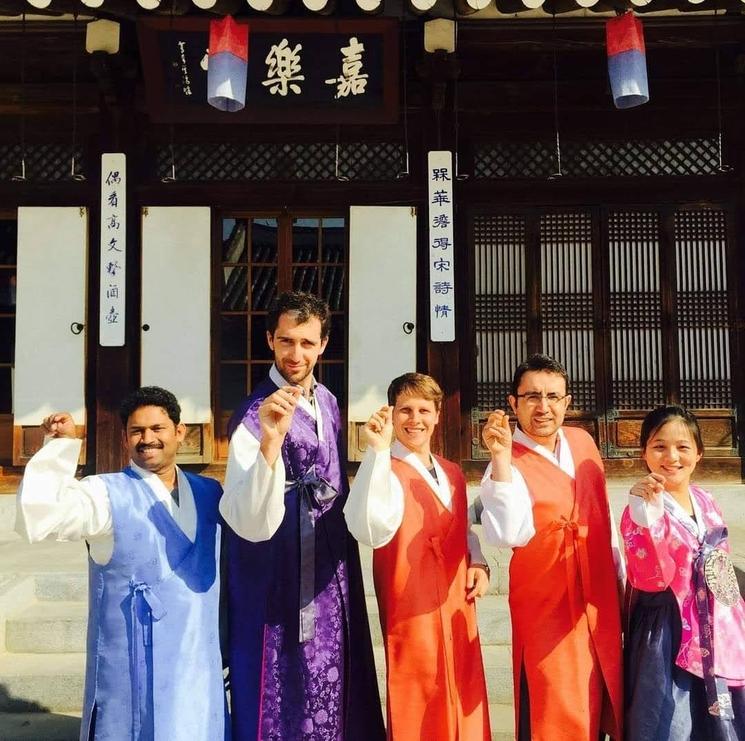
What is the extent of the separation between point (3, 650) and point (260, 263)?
141 inches

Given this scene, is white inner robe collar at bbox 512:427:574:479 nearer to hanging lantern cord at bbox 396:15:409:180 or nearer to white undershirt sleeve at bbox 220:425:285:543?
white undershirt sleeve at bbox 220:425:285:543

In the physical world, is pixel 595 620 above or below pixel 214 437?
below

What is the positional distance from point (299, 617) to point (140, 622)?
1.68 feet

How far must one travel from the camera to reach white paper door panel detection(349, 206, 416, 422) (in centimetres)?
603

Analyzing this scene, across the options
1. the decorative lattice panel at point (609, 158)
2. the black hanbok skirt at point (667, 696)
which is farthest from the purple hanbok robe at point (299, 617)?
the decorative lattice panel at point (609, 158)

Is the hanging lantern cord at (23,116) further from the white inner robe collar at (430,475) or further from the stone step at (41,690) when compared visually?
the white inner robe collar at (430,475)

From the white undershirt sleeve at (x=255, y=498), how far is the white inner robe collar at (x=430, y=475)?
0.55 m

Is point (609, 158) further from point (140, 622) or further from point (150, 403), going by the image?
point (140, 622)

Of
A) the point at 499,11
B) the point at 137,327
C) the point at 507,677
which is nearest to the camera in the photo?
the point at 507,677

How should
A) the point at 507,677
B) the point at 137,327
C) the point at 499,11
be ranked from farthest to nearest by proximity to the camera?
the point at 137,327 → the point at 499,11 → the point at 507,677

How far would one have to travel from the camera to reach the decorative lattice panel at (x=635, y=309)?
20.5 ft

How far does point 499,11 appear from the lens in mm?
5406

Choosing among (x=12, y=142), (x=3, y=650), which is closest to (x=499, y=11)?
(x=12, y=142)

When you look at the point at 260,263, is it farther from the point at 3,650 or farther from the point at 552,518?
the point at 552,518
